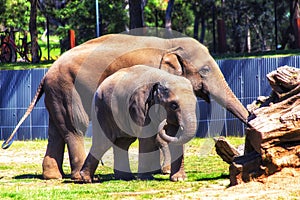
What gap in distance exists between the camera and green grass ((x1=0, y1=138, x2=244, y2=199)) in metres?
12.3

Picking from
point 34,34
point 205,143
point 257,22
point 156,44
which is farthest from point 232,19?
point 156,44

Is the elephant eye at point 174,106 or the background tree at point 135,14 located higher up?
the background tree at point 135,14

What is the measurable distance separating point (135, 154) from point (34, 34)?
11.9 meters

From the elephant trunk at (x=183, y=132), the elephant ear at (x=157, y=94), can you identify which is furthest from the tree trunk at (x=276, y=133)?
the elephant ear at (x=157, y=94)

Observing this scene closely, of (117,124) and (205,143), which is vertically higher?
(117,124)

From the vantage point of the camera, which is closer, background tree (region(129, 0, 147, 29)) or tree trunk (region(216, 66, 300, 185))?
tree trunk (region(216, 66, 300, 185))

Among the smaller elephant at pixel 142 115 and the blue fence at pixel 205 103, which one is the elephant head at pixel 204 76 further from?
→ the blue fence at pixel 205 103

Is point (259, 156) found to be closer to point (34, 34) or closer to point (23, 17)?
point (34, 34)

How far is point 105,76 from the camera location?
620 inches

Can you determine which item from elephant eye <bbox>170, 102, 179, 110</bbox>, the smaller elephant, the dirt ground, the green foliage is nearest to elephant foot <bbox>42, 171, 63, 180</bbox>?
the smaller elephant

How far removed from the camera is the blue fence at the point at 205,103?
22.3 m

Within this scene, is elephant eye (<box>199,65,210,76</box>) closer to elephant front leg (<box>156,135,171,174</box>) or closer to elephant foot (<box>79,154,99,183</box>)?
elephant front leg (<box>156,135,171,174</box>)

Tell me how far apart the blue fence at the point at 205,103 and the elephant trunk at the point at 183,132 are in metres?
8.12

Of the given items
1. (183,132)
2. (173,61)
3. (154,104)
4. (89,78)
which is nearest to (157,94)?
(154,104)
